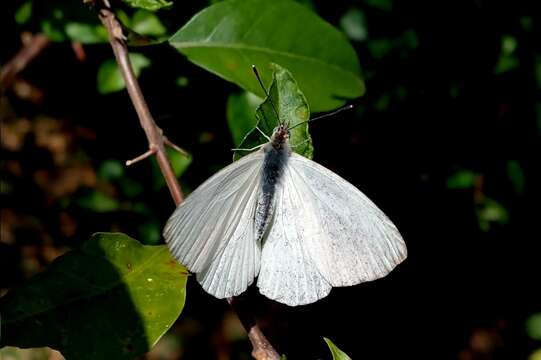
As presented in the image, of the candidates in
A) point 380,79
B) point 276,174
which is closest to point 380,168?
point 380,79

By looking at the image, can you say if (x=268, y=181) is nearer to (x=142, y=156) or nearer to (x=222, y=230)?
(x=222, y=230)

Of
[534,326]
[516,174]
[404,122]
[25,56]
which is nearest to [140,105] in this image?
[25,56]

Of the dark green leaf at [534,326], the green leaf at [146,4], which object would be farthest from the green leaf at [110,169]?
the dark green leaf at [534,326]

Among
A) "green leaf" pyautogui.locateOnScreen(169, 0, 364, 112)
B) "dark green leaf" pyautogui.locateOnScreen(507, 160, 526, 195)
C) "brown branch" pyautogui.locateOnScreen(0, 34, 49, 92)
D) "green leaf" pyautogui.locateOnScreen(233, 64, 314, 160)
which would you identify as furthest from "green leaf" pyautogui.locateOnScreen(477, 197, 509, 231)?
"brown branch" pyautogui.locateOnScreen(0, 34, 49, 92)

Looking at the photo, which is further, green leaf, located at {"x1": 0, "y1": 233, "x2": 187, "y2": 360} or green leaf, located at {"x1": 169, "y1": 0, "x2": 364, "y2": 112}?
green leaf, located at {"x1": 169, "y1": 0, "x2": 364, "y2": 112}

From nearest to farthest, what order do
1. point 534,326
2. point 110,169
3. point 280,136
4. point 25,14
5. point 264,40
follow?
1. point 280,136
2. point 264,40
3. point 25,14
4. point 110,169
5. point 534,326

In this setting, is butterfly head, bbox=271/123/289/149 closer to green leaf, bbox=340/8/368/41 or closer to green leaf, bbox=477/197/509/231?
green leaf, bbox=340/8/368/41
